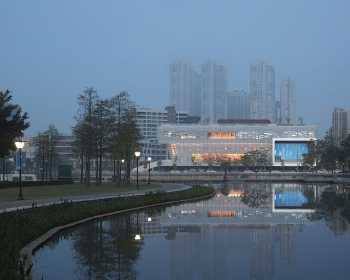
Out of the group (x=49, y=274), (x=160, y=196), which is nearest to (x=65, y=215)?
(x=49, y=274)

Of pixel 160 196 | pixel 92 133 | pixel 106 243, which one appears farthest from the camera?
pixel 92 133

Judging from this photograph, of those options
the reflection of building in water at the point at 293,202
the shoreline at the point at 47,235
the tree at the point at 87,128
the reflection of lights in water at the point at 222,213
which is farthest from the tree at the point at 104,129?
the reflection of lights in water at the point at 222,213

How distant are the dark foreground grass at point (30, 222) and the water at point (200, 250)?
0.62 meters

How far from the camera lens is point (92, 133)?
58.3 metres

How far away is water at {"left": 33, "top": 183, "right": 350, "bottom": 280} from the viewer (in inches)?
498

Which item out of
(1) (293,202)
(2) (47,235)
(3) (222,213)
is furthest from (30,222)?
(1) (293,202)

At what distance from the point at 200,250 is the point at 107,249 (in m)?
2.48

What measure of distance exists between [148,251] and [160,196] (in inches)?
833

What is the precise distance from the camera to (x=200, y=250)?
1570 centimetres

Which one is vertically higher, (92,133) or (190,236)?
(92,133)

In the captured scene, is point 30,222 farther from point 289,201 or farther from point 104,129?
point 104,129

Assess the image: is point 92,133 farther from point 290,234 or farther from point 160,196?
point 290,234

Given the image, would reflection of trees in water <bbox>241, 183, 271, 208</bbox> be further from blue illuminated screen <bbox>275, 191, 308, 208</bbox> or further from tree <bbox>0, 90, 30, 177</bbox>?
tree <bbox>0, 90, 30, 177</bbox>

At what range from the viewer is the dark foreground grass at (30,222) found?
35.8ft
